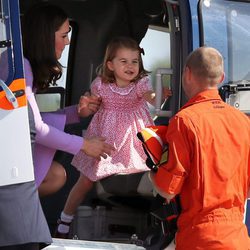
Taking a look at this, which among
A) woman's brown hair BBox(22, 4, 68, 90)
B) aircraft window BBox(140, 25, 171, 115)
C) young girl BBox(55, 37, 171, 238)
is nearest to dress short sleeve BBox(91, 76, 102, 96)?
young girl BBox(55, 37, 171, 238)

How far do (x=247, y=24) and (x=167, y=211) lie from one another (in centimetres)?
131

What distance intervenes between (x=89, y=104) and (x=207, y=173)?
1.33 meters

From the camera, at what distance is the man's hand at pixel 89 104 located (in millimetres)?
4629

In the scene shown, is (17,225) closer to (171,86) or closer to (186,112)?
(186,112)

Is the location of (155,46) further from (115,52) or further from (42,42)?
(42,42)

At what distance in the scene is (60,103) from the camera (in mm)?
5844

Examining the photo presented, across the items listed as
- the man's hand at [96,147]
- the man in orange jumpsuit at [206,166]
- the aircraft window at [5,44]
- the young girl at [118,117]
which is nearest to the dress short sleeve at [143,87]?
the young girl at [118,117]

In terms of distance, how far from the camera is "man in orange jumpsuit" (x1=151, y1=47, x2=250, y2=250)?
351cm

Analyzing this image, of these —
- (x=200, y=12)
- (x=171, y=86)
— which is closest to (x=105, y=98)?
(x=171, y=86)

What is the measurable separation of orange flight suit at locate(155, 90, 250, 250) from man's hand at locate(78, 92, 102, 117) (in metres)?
1.10

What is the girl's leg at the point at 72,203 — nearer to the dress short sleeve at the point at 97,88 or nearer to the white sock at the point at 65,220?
the white sock at the point at 65,220

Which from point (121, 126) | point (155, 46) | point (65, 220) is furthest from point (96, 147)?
point (155, 46)

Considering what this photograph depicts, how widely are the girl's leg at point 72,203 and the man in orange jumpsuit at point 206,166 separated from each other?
1.11 metres

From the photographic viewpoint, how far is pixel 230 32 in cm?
441
